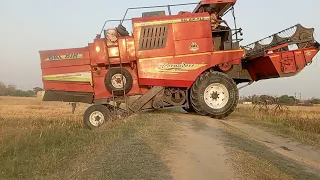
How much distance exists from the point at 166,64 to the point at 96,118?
3129 mm

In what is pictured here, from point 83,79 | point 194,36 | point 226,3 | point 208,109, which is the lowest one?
point 208,109

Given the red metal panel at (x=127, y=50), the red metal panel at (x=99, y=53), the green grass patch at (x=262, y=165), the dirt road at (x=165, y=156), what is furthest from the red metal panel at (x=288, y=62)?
the red metal panel at (x=99, y=53)

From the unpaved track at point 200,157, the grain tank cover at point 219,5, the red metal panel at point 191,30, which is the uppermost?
the grain tank cover at point 219,5

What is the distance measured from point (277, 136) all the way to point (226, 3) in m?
4.90

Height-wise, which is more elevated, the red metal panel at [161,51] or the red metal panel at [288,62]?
the red metal panel at [161,51]

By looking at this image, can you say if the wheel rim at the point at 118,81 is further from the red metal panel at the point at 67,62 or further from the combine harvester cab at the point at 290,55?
the combine harvester cab at the point at 290,55

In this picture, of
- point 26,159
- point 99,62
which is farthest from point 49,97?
point 26,159

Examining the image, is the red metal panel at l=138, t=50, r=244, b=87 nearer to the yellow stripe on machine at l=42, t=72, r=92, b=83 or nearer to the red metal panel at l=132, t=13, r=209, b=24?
the red metal panel at l=132, t=13, r=209, b=24

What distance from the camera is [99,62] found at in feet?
44.6

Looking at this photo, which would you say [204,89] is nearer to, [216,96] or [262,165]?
[216,96]

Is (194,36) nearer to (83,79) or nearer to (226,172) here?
(83,79)

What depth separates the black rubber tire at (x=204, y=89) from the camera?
13031mm

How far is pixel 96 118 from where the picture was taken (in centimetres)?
1379

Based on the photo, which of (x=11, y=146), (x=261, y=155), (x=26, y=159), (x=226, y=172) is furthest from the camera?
(x=11, y=146)
